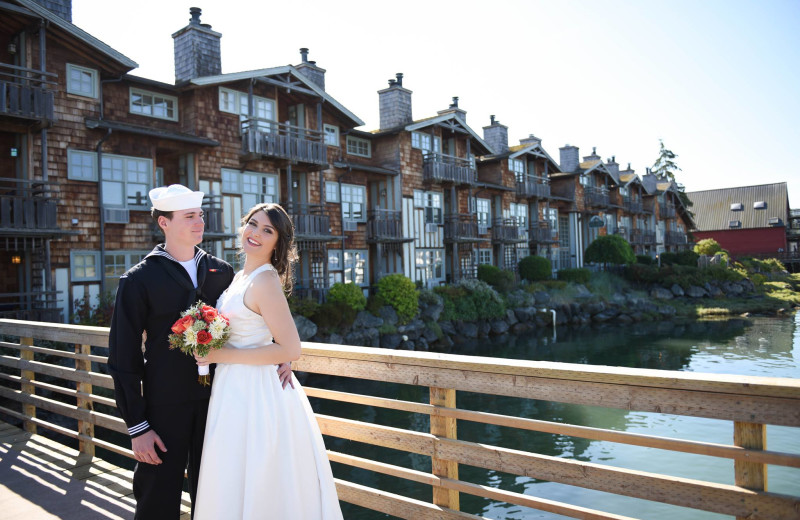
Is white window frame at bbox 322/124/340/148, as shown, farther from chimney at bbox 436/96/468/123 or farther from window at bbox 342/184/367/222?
chimney at bbox 436/96/468/123

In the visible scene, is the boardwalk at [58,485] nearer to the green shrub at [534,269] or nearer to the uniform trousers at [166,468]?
the uniform trousers at [166,468]

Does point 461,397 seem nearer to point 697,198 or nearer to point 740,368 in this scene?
point 740,368

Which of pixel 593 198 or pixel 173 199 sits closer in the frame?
pixel 173 199

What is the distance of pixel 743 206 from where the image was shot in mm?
63531

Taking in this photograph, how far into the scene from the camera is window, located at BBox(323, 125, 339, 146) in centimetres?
2437

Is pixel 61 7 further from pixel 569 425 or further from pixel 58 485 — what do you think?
pixel 569 425

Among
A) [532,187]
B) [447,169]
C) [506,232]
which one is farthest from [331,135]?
[532,187]

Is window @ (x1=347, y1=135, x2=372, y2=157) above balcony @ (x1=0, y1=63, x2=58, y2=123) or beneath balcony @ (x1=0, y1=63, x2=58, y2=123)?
above

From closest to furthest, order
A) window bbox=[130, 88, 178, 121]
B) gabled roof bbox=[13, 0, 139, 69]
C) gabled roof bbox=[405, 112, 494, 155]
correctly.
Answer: gabled roof bbox=[13, 0, 139, 69] < window bbox=[130, 88, 178, 121] < gabled roof bbox=[405, 112, 494, 155]

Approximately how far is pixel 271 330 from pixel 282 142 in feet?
62.8

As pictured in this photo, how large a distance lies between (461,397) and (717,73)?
37.5 feet

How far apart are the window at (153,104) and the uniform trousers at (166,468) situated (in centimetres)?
1787

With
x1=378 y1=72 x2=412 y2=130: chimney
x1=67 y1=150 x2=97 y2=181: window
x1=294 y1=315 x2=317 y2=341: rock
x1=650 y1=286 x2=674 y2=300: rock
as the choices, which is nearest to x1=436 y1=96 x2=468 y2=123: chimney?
x1=378 y1=72 x2=412 y2=130: chimney

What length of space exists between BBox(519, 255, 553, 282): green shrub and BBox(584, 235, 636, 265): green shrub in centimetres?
587
